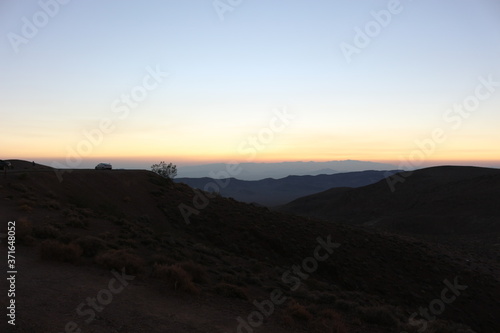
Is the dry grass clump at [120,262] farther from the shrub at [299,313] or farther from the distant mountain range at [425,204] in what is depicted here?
the distant mountain range at [425,204]

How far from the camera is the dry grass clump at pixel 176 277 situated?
10109 mm

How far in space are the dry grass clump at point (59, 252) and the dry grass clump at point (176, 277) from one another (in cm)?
289

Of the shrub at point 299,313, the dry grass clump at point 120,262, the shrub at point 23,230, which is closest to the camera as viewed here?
the shrub at point 299,313

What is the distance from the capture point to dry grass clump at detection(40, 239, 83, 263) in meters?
11.2

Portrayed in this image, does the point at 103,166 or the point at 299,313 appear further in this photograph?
the point at 103,166

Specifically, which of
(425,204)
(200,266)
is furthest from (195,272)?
(425,204)

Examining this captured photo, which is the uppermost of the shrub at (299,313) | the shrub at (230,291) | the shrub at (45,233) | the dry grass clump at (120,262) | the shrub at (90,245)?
the shrub at (45,233)

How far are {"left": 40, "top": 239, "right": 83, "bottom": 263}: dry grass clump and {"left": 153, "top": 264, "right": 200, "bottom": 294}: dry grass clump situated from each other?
114 inches

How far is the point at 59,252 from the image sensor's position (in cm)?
1123

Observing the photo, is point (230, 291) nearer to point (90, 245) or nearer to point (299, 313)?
point (299, 313)

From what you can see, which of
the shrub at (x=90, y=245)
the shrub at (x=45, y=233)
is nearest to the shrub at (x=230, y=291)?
the shrub at (x=90, y=245)

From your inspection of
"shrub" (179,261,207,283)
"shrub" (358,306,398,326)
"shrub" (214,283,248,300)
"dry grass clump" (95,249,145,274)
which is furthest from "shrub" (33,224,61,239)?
"shrub" (358,306,398,326)

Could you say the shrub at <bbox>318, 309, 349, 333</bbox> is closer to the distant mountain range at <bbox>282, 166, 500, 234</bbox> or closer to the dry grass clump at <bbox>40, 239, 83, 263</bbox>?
the dry grass clump at <bbox>40, 239, 83, 263</bbox>

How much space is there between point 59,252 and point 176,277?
14.3ft
